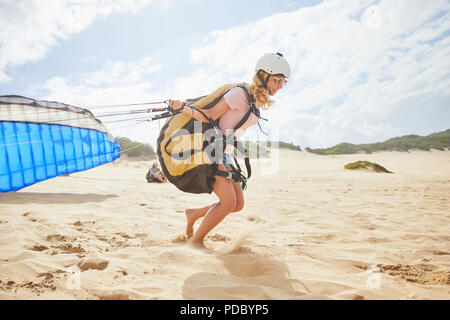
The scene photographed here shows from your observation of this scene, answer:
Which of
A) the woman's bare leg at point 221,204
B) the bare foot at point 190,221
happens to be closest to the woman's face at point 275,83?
the woman's bare leg at point 221,204

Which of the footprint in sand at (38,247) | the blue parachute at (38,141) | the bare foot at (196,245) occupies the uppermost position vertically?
the blue parachute at (38,141)

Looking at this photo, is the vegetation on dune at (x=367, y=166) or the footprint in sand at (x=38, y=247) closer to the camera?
the footprint in sand at (x=38, y=247)

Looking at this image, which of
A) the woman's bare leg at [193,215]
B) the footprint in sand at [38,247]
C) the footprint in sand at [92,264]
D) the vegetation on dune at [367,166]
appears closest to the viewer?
the footprint in sand at [92,264]

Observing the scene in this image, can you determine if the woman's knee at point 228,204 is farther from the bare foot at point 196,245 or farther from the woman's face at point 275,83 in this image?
the woman's face at point 275,83

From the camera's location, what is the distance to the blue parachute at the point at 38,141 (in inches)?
236

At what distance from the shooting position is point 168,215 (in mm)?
4211

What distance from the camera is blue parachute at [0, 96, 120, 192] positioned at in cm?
600

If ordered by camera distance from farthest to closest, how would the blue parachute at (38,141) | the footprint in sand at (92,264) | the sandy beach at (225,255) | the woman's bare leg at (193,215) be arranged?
1. the blue parachute at (38,141)
2. the woman's bare leg at (193,215)
3. the footprint in sand at (92,264)
4. the sandy beach at (225,255)

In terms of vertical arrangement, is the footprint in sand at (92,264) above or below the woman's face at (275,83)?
below
